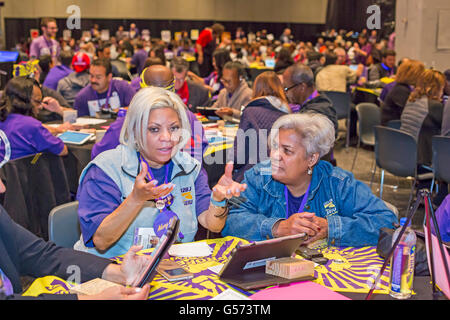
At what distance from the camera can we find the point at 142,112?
2.35 meters

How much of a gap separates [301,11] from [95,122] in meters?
19.1

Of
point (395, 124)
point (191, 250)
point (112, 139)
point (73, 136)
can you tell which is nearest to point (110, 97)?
point (73, 136)

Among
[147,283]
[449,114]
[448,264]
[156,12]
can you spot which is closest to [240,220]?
[147,283]

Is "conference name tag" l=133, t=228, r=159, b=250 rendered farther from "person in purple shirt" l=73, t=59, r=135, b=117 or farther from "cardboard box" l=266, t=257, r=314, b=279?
"person in purple shirt" l=73, t=59, r=135, b=117

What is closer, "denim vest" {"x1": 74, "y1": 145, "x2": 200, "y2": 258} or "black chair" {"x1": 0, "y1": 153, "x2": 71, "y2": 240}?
"denim vest" {"x1": 74, "y1": 145, "x2": 200, "y2": 258}

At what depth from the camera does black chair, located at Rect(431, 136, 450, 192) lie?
441 cm

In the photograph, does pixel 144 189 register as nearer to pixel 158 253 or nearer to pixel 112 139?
pixel 158 253

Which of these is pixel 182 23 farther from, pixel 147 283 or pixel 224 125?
pixel 147 283

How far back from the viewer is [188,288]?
1.88 metres

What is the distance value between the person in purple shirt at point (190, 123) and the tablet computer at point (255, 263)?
1.95 m

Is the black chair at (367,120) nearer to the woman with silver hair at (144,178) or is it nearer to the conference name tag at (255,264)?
the woman with silver hair at (144,178)

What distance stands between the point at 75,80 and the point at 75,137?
2.26 meters

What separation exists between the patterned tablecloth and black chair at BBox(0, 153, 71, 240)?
1.65m

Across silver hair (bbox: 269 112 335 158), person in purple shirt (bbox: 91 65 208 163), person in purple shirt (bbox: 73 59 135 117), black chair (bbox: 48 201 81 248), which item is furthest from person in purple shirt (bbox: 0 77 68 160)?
silver hair (bbox: 269 112 335 158)
